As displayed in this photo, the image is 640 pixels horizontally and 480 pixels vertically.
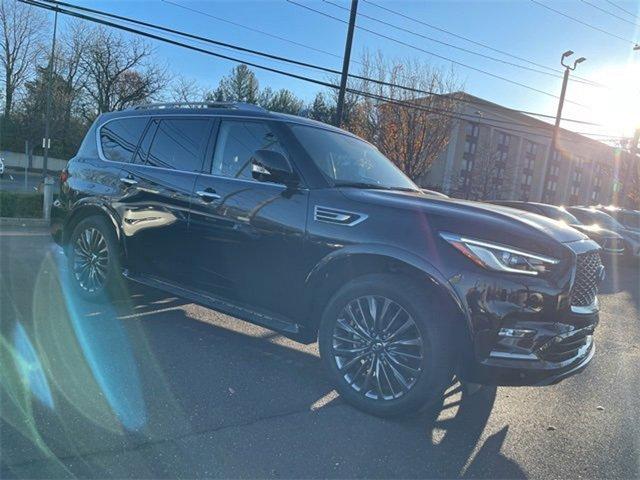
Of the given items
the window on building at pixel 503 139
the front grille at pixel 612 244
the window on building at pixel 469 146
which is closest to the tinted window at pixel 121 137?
the front grille at pixel 612 244

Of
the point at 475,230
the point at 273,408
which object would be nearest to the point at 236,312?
the point at 273,408

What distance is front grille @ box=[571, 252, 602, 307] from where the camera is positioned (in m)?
3.24

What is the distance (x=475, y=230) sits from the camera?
10.5ft

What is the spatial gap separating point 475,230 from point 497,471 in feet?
4.57

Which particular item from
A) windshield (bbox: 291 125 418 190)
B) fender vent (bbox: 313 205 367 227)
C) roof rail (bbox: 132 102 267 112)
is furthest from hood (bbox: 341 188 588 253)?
roof rail (bbox: 132 102 267 112)

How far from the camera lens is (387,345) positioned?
135 inches

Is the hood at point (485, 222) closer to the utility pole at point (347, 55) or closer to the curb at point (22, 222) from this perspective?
the curb at point (22, 222)

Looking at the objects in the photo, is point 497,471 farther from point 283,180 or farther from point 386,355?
point 283,180

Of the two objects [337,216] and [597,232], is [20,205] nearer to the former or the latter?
[337,216]

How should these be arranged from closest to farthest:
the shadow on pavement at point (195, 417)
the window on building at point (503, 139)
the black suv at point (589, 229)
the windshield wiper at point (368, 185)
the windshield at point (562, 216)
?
the shadow on pavement at point (195, 417)
the windshield wiper at point (368, 185)
the windshield at point (562, 216)
the black suv at point (589, 229)
the window on building at point (503, 139)

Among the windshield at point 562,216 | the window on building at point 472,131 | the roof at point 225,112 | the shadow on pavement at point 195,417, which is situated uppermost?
the window on building at point 472,131

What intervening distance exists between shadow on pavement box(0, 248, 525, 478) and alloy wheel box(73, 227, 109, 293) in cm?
63

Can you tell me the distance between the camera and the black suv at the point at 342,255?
3100mm

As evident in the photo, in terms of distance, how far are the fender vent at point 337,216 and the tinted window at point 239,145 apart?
26.9 inches
